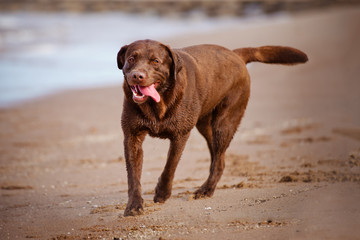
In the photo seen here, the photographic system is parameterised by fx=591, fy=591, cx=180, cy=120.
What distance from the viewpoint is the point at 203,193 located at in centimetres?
526

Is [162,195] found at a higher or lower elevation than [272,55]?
lower

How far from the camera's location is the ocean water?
12.6m

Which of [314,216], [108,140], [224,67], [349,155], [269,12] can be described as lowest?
[269,12]

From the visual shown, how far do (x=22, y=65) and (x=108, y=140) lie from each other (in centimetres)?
764

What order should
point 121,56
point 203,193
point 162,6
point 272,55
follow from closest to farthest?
point 121,56 → point 203,193 → point 272,55 → point 162,6

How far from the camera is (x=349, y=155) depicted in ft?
20.1

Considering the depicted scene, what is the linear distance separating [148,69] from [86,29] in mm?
17889

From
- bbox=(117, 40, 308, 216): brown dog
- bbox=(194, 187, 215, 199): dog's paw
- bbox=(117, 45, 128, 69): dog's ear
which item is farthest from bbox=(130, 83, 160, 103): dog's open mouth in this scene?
bbox=(194, 187, 215, 199): dog's paw

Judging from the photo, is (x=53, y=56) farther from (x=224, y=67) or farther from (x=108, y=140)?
(x=224, y=67)

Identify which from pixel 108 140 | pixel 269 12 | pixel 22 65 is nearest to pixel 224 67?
pixel 108 140

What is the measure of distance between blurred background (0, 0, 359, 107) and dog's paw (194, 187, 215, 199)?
6530mm

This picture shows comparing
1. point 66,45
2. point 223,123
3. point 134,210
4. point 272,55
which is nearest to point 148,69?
point 134,210

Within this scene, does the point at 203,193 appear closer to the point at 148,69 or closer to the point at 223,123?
the point at 223,123

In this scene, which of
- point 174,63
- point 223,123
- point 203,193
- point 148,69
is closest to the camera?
point 148,69
